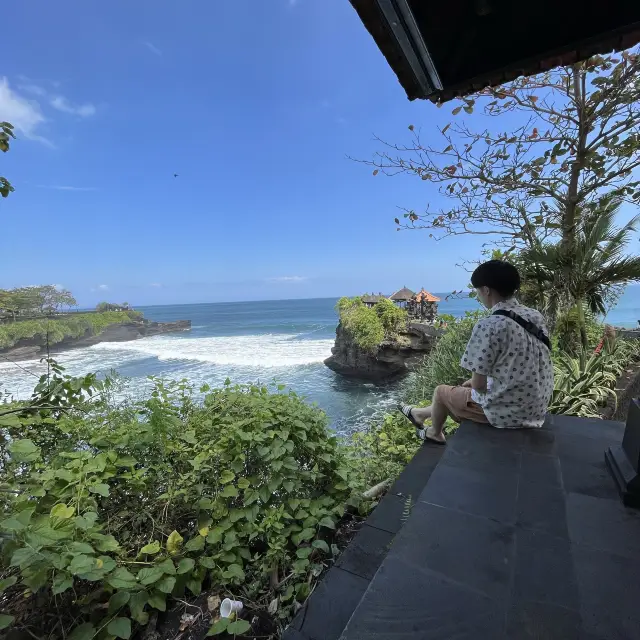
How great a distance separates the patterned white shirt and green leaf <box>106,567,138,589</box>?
1863 mm

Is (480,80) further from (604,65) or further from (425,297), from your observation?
(425,297)

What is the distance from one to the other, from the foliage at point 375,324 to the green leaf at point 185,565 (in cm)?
1420

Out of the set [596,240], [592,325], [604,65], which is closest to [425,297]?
[592,325]

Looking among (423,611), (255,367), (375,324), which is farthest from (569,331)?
(255,367)

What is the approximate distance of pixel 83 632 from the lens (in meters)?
1.08

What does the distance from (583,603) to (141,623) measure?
1496mm

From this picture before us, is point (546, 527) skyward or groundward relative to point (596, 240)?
groundward

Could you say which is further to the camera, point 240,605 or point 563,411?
point 563,411

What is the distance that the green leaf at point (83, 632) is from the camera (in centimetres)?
106

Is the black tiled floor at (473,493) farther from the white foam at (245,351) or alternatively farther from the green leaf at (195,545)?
the white foam at (245,351)

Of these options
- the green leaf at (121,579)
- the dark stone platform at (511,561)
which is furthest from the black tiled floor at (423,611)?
the green leaf at (121,579)

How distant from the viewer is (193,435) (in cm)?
181

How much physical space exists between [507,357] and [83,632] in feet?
7.27

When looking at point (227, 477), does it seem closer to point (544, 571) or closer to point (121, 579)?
point (121, 579)
